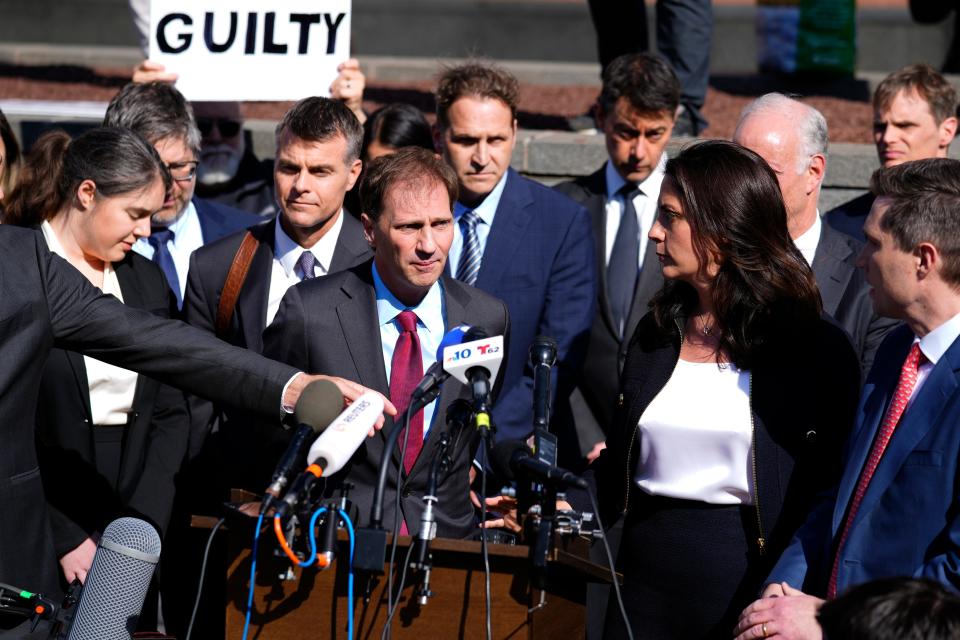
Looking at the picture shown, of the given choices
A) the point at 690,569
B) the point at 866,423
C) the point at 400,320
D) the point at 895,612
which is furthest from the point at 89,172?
the point at 895,612

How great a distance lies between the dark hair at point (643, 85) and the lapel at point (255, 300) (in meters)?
2.04

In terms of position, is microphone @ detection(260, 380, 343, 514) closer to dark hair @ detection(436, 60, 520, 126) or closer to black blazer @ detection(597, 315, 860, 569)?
black blazer @ detection(597, 315, 860, 569)

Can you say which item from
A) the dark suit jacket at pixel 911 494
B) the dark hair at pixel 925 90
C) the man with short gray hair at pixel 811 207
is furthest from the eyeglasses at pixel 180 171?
the dark suit jacket at pixel 911 494

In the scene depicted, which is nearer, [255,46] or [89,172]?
[89,172]

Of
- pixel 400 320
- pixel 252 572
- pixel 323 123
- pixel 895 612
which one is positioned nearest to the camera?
pixel 895 612

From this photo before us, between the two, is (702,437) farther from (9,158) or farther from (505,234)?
(9,158)

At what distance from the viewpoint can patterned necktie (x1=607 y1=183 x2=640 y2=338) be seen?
21.7 ft

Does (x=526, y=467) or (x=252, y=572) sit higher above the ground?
(x=526, y=467)

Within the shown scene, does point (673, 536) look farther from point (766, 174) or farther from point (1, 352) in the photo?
point (1, 352)

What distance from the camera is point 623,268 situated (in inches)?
262

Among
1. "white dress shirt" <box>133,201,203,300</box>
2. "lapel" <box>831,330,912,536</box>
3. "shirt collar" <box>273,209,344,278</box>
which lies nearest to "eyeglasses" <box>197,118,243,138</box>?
"white dress shirt" <box>133,201,203,300</box>

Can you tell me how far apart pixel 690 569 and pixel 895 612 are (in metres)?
1.58

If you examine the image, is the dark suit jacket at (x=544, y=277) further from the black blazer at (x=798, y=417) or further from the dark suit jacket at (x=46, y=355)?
the dark suit jacket at (x=46, y=355)

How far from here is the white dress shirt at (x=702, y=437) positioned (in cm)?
445
